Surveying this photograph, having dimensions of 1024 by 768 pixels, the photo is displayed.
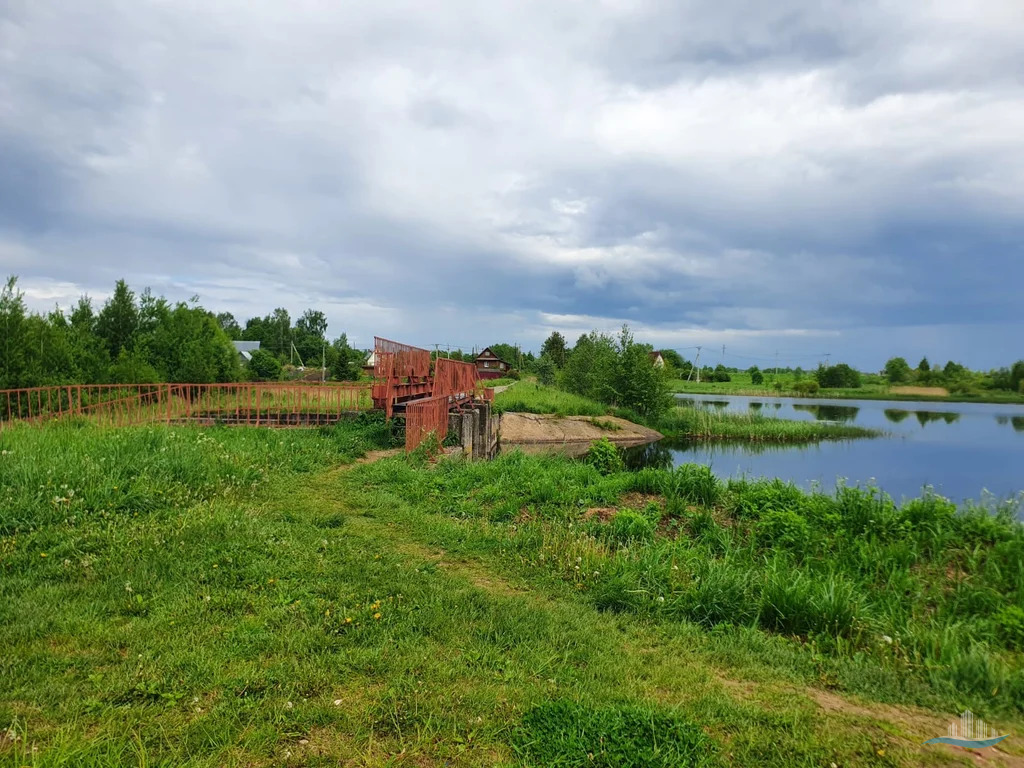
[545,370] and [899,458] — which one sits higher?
[545,370]

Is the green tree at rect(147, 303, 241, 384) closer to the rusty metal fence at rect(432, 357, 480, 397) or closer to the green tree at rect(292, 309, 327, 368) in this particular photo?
the rusty metal fence at rect(432, 357, 480, 397)

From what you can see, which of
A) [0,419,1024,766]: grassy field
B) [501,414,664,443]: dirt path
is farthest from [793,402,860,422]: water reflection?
[0,419,1024,766]: grassy field

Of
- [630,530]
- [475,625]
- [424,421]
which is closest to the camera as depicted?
[475,625]

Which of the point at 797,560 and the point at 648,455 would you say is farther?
the point at 648,455

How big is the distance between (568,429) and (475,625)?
27306mm

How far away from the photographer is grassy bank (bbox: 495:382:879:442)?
35094 millimetres

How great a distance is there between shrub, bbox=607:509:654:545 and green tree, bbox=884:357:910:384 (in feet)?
330

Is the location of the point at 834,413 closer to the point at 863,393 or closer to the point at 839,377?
the point at 863,393

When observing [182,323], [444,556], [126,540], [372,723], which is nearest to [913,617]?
[444,556]

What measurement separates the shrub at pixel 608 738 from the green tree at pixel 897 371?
4117 inches

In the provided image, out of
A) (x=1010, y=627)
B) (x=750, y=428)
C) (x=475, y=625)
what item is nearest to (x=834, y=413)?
(x=750, y=428)

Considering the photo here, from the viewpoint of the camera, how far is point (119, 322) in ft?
92.1

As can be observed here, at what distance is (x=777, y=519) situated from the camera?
Result: 24.6ft

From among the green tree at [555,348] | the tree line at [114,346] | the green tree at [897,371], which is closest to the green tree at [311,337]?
the green tree at [555,348]
